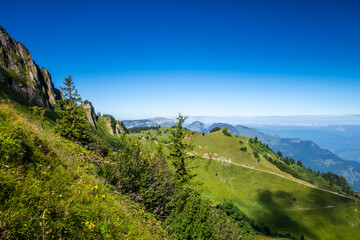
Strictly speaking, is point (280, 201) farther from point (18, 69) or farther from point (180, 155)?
point (18, 69)

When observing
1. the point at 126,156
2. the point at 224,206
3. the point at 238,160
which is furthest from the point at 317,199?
the point at 126,156

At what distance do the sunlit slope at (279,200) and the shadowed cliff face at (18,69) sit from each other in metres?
112

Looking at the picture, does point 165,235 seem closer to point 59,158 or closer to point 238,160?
point 59,158

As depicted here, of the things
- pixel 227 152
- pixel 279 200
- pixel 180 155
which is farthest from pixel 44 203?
pixel 227 152

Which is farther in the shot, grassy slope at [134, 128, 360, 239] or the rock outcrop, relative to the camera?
the rock outcrop

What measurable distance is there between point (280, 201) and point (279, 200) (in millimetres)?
945

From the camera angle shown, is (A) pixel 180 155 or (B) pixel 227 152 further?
(B) pixel 227 152

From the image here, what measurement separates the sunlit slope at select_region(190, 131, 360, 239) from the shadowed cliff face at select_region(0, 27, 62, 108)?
11168 cm

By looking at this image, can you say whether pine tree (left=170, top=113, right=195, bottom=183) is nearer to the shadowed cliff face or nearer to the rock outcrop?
the shadowed cliff face

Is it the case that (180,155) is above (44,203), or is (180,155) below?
below

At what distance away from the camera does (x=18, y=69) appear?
350 ft

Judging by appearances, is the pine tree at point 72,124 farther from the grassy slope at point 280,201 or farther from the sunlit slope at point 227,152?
the sunlit slope at point 227,152

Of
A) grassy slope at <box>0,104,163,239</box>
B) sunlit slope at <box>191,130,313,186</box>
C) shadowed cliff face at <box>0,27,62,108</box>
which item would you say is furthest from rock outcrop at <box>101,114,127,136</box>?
grassy slope at <box>0,104,163,239</box>

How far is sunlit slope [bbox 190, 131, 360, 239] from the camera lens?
232 feet
